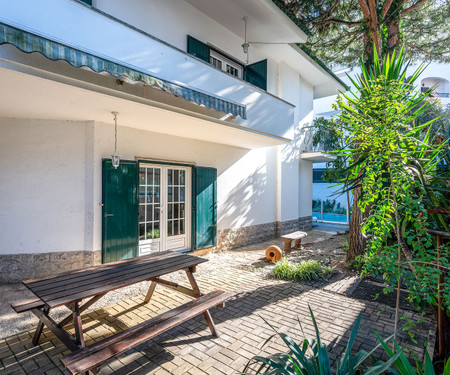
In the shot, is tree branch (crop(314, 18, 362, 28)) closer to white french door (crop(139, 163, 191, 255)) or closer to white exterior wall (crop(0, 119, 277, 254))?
white french door (crop(139, 163, 191, 255))

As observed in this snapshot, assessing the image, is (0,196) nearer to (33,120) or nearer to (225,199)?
(33,120)

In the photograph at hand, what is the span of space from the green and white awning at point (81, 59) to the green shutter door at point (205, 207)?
326cm

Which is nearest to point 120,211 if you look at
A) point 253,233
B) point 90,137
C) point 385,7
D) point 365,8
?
point 90,137

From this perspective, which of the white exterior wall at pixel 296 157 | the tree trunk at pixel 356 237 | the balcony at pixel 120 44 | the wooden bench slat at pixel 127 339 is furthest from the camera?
the white exterior wall at pixel 296 157

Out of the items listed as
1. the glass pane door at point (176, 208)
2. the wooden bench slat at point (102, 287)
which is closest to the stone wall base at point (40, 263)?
the glass pane door at point (176, 208)

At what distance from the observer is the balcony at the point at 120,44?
3572 millimetres

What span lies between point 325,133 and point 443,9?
18.5 ft

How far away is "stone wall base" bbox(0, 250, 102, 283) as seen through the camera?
5590mm

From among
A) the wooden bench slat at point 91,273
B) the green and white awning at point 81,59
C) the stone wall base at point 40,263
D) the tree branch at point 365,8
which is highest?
the tree branch at point 365,8

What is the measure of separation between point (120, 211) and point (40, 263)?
1981 millimetres

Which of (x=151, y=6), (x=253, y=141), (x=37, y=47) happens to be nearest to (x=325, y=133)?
(x=253, y=141)

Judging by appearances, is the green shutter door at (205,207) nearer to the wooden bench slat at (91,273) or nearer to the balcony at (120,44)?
the balcony at (120,44)

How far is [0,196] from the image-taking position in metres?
5.54

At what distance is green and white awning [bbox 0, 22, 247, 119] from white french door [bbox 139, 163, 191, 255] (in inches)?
110
